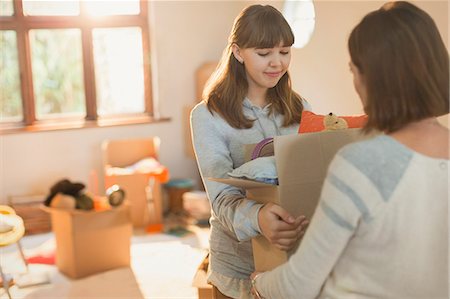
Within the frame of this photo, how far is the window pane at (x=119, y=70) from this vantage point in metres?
4.52

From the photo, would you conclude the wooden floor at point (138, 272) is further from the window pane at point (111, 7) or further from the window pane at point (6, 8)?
the window pane at point (111, 7)

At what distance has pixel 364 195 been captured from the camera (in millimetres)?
911

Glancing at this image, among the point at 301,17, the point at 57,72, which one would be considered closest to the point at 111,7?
the point at 57,72

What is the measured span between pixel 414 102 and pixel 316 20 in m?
2.11

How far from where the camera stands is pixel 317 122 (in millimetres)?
1374

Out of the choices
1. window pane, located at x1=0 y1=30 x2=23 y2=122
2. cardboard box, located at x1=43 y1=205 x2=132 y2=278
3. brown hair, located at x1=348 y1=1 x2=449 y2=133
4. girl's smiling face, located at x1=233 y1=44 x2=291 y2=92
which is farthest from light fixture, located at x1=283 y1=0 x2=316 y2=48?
window pane, located at x1=0 y1=30 x2=23 y2=122

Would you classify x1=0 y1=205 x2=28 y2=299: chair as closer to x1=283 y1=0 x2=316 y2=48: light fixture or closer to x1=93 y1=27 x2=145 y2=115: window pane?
x1=283 y1=0 x2=316 y2=48: light fixture

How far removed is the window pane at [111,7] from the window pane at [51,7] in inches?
3.9

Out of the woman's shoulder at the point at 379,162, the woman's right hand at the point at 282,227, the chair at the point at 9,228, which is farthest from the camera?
the chair at the point at 9,228

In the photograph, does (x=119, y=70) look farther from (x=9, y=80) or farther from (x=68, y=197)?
(x=68, y=197)

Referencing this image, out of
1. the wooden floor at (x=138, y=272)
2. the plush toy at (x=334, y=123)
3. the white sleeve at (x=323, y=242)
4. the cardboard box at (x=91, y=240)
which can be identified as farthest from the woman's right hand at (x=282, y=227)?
the cardboard box at (x=91, y=240)

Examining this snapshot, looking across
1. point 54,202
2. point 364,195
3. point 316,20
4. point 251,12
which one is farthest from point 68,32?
point 364,195

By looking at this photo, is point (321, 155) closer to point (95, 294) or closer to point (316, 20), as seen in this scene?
point (316, 20)

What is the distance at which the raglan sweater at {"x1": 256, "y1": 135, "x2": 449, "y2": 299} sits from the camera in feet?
2.99
